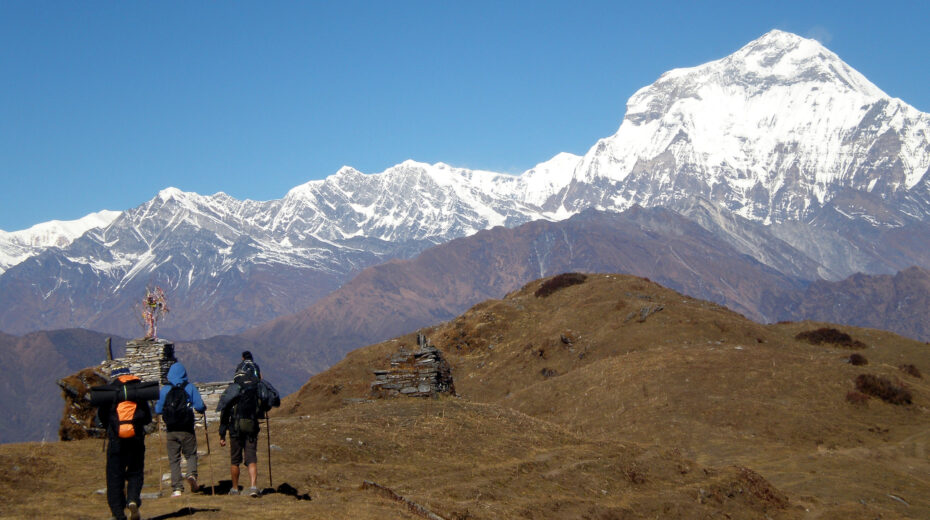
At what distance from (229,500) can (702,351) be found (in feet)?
135

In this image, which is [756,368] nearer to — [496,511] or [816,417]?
[816,417]

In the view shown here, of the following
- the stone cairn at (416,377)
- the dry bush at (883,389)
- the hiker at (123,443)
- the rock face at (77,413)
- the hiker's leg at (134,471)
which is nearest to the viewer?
the hiker at (123,443)

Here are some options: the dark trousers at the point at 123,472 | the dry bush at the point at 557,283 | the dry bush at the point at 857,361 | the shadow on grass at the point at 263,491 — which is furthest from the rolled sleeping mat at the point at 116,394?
the dry bush at the point at 557,283

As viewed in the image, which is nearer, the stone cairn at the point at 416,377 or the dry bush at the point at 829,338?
the stone cairn at the point at 416,377

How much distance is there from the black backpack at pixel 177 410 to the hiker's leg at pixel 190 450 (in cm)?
19

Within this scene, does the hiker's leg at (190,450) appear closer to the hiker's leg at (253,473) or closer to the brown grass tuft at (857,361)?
the hiker's leg at (253,473)

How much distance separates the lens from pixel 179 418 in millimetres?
18734

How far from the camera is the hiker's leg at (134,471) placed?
16.0 m

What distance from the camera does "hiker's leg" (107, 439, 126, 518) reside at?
15.7 metres

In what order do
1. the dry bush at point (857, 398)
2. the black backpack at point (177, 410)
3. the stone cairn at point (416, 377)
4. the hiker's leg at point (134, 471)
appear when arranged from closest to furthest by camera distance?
the hiker's leg at point (134, 471) → the black backpack at point (177, 410) → the stone cairn at point (416, 377) → the dry bush at point (857, 398)

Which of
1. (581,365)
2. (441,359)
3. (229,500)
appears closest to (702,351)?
(581,365)

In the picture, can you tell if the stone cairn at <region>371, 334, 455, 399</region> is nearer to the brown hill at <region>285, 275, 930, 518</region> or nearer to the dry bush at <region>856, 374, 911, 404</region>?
the brown hill at <region>285, 275, 930, 518</region>

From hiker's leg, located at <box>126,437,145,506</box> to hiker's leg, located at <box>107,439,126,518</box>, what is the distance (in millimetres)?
114

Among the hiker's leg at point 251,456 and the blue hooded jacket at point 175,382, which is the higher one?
the blue hooded jacket at point 175,382
